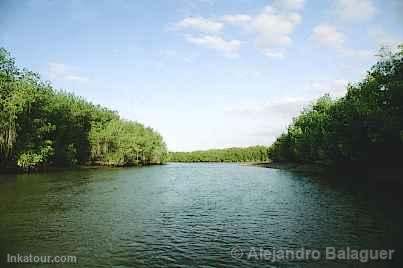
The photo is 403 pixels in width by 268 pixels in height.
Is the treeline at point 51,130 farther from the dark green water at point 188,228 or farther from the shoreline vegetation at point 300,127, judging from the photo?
the dark green water at point 188,228

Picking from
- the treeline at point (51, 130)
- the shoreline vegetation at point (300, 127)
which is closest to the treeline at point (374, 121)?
the shoreline vegetation at point (300, 127)

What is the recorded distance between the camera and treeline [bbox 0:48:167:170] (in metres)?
65.4

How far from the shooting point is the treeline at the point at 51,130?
65438mm

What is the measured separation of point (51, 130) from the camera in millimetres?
78750

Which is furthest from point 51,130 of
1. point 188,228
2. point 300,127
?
point 300,127

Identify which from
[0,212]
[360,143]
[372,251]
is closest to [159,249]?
[372,251]

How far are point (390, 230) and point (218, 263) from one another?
12.3 metres

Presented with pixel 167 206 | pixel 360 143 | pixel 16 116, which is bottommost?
pixel 167 206

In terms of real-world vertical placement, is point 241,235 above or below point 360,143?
below

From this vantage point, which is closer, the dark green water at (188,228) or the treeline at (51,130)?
→ the dark green water at (188,228)

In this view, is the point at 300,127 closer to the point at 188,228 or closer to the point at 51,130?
the point at 51,130

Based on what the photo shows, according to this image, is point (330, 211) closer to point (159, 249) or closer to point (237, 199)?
point (237, 199)

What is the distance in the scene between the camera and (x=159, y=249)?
17.4 m

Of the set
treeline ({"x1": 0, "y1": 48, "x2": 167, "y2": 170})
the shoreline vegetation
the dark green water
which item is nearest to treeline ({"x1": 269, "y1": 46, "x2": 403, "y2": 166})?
the shoreline vegetation
